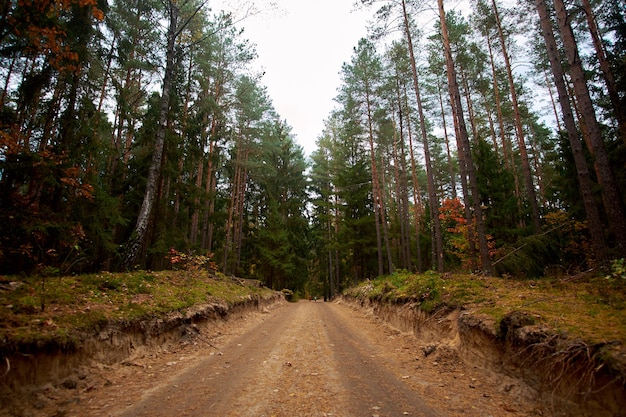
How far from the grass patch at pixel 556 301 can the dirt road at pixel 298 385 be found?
0.94 m

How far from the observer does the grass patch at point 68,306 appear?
3.08 m

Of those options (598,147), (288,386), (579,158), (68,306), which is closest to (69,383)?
(68,306)

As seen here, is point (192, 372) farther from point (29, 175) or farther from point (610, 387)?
point (29, 175)

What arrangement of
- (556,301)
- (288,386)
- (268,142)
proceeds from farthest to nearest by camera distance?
(268,142) → (556,301) → (288,386)

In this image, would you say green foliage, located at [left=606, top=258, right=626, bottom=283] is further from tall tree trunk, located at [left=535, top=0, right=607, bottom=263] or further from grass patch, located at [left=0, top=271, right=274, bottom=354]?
grass patch, located at [left=0, top=271, right=274, bottom=354]

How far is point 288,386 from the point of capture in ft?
11.5

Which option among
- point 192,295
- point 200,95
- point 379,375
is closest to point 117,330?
point 192,295

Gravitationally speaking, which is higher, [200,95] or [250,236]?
[200,95]

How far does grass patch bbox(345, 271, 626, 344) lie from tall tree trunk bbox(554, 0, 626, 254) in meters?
1.53

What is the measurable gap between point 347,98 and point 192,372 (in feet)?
62.1

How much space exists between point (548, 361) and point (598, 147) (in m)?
6.13

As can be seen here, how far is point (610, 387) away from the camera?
229 centimetres

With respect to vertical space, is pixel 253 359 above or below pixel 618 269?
below

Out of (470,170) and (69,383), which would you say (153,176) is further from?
(470,170)
